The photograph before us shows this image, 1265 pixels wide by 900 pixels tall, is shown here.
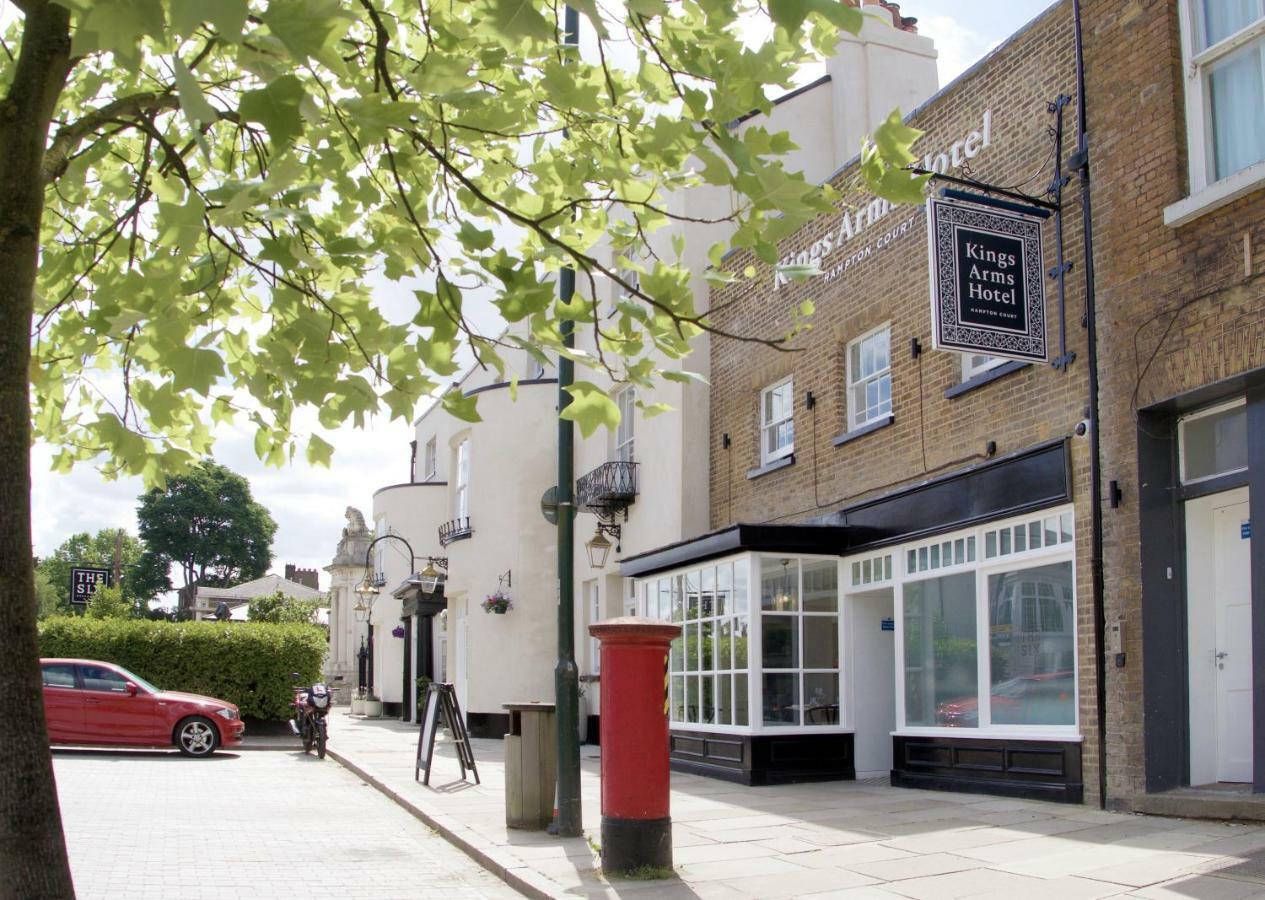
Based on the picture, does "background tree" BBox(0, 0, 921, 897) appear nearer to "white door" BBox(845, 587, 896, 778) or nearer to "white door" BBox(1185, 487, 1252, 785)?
"white door" BBox(1185, 487, 1252, 785)

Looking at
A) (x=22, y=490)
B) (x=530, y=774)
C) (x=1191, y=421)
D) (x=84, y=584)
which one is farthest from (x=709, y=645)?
(x=84, y=584)

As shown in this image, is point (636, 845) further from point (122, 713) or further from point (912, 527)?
point (122, 713)

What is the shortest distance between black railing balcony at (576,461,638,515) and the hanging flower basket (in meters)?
3.12

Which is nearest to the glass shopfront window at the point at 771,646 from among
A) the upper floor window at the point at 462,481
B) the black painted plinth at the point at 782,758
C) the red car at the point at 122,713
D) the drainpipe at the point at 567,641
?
the black painted plinth at the point at 782,758

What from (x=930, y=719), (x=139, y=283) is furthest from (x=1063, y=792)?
(x=139, y=283)

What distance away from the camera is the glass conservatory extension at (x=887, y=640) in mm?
11086

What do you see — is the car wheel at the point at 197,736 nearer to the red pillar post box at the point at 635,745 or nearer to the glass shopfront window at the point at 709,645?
the glass shopfront window at the point at 709,645

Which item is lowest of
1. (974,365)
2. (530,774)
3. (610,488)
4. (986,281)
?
(530,774)

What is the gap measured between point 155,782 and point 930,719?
939 centimetres

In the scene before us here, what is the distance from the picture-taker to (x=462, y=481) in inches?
1069

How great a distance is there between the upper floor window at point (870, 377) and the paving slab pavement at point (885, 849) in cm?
432

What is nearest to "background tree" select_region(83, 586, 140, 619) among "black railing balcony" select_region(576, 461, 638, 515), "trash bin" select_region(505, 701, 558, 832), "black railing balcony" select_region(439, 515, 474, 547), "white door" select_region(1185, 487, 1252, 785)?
"black railing balcony" select_region(439, 515, 474, 547)

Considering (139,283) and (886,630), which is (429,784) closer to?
(886,630)

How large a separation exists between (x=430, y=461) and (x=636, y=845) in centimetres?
2802
